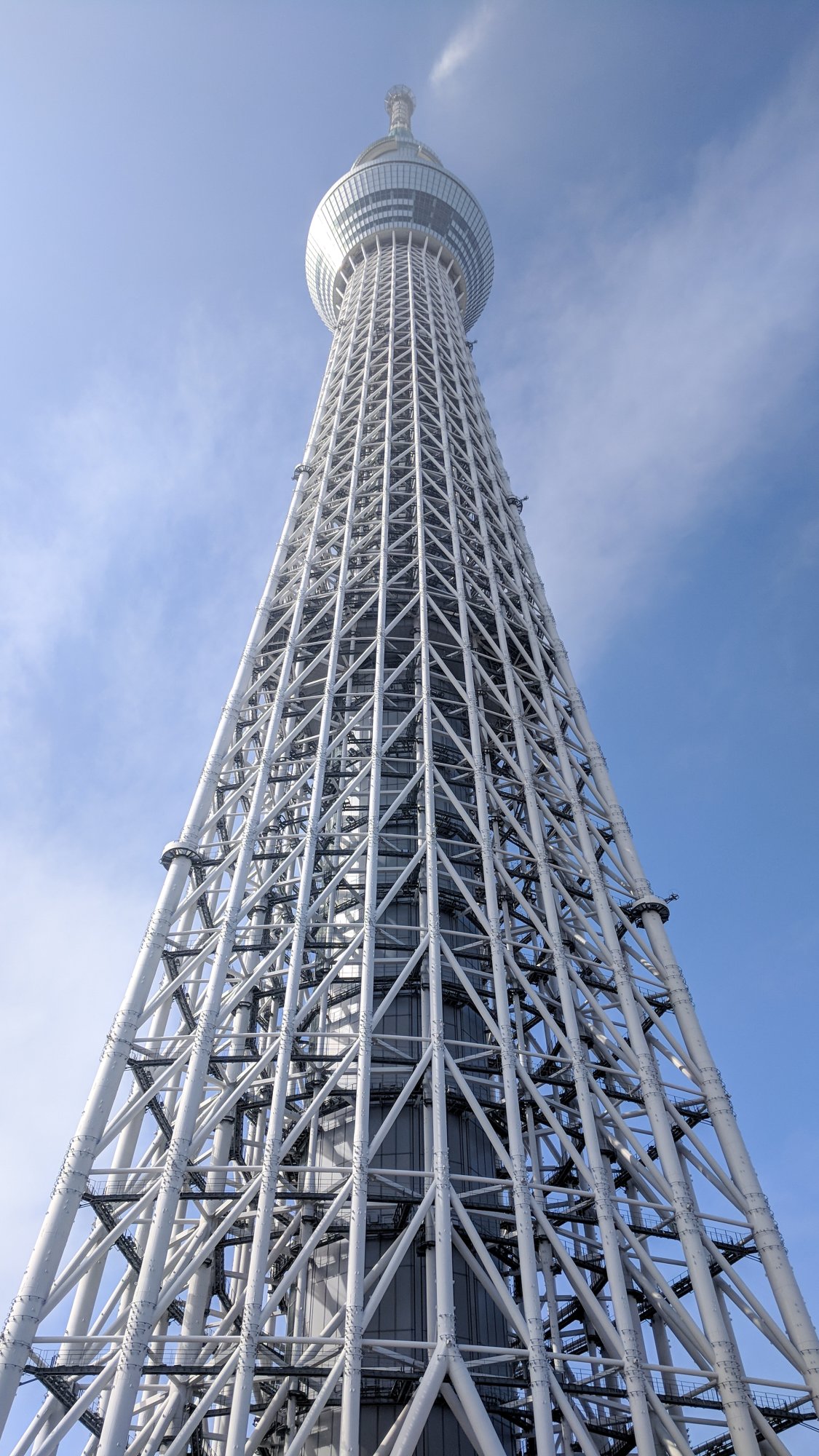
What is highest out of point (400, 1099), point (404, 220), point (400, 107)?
point (400, 107)

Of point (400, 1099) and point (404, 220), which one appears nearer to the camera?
point (400, 1099)

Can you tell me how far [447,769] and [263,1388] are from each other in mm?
21107

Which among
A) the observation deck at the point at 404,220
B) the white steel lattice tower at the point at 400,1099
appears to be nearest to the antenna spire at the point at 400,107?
the observation deck at the point at 404,220

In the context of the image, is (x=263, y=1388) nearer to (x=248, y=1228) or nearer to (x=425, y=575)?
(x=248, y=1228)

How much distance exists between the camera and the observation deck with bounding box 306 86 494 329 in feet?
267

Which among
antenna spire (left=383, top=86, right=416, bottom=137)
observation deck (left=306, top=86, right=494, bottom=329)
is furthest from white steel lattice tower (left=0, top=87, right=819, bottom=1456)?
antenna spire (left=383, top=86, right=416, bottom=137)

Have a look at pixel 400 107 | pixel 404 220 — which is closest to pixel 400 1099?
pixel 404 220

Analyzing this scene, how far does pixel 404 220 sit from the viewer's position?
3206 inches

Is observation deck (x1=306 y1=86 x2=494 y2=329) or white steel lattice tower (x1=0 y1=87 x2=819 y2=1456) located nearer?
white steel lattice tower (x1=0 y1=87 x2=819 y2=1456)

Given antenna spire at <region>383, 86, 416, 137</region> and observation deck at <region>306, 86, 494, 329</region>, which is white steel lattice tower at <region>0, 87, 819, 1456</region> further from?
antenna spire at <region>383, 86, 416, 137</region>

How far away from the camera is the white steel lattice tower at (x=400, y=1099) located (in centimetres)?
2370

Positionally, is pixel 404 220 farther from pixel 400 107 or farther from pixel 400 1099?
pixel 400 1099

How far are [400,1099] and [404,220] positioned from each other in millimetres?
73173

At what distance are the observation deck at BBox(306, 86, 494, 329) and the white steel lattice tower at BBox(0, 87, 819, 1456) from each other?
39.3 m
